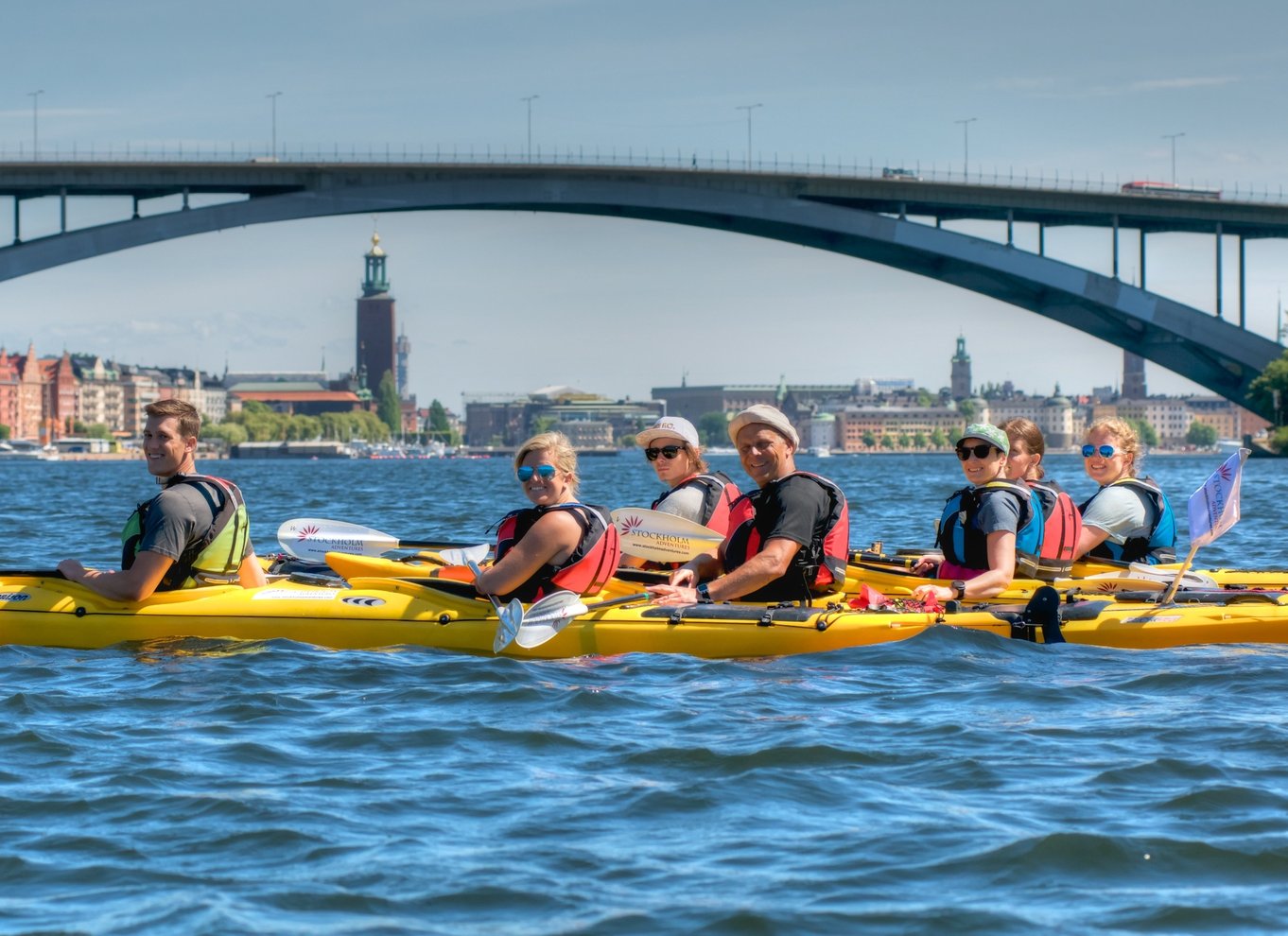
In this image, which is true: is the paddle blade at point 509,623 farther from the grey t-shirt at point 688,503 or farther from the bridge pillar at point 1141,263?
the bridge pillar at point 1141,263

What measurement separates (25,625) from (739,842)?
5.16 meters

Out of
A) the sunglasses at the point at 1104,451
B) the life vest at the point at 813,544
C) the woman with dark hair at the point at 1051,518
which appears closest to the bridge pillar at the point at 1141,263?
the sunglasses at the point at 1104,451

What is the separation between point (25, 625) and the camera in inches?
351

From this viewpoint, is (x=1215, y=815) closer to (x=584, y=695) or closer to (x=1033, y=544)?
(x=584, y=695)

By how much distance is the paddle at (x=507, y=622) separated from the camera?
26.3 ft

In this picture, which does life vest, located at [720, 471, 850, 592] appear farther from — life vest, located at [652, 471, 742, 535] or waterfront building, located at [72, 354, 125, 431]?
waterfront building, located at [72, 354, 125, 431]

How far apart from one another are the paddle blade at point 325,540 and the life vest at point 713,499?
7.34 ft

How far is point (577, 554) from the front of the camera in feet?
27.0

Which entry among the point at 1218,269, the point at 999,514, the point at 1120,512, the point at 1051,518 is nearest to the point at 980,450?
the point at 999,514

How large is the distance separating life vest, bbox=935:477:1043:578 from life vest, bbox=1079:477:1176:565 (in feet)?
3.22

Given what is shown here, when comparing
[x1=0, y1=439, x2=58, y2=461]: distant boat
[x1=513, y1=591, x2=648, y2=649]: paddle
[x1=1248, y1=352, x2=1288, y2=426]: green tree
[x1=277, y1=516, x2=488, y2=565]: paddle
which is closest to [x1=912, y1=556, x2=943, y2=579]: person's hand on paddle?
[x1=513, y1=591, x2=648, y2=649]: paddle

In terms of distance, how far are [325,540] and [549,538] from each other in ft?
9.76

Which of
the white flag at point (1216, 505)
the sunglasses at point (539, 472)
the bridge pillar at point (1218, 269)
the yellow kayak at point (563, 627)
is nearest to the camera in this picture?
the sunglasses at point (539, 472)

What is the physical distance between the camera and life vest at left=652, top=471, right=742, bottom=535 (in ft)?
29.7
